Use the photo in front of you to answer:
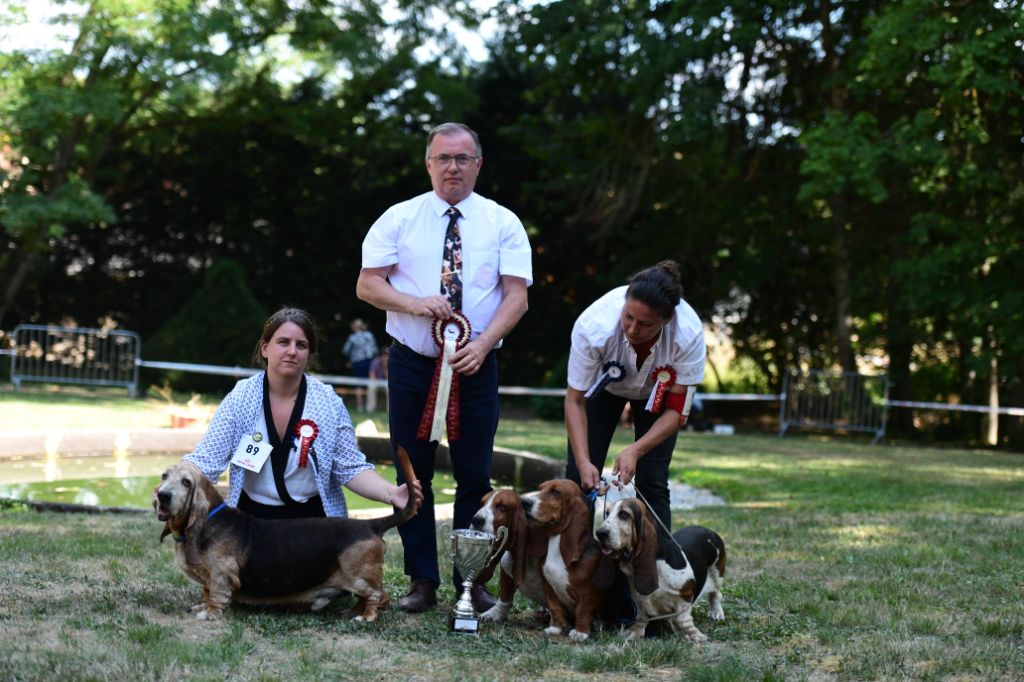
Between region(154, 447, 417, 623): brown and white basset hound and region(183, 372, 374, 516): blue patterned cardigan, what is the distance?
0.91 feet

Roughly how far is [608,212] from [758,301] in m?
5.11

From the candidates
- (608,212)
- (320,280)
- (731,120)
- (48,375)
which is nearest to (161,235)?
(320,280)

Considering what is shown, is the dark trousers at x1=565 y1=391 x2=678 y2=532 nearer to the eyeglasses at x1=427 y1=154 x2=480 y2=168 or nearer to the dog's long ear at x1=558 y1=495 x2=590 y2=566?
the dog's long ear at x1=558 y1=495 x2=590 y2=566

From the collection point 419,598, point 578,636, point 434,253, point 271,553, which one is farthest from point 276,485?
point 578,636

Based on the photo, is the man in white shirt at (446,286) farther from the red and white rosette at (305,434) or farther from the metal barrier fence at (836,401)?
the metal barrier fence at (836,401)

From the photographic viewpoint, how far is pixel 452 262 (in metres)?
4.76

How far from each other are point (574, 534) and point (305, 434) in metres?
1.23

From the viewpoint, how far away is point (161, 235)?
82.9 ft

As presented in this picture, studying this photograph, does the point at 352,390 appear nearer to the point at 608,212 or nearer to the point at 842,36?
the point at 608,212

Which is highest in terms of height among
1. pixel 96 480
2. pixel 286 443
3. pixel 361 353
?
pixel 361 353

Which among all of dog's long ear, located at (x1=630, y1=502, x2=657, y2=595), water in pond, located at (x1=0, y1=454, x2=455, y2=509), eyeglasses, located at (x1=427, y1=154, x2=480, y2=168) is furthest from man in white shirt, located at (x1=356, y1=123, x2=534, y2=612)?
water in pond, located at (x1=0, y1=454, x2=455, y2=509)

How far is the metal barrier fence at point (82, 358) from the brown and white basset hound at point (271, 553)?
16.7m

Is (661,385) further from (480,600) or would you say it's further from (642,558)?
(480,600)

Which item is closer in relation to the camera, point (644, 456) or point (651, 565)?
point (651, 565)
